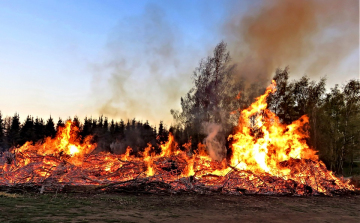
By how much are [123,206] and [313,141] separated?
25.6 m

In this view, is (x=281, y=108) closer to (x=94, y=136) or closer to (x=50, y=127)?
(x=94, y=136)

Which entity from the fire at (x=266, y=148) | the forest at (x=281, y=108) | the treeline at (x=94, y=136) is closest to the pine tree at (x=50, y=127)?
the treeline at (x=94, y=136)

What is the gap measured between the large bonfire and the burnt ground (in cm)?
93

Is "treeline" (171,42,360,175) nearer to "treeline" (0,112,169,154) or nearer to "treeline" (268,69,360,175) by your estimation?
"treeline" (268,69,360,175)

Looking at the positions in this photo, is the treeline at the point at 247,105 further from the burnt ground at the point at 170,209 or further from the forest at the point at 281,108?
the burnt ground at the point at 170,209

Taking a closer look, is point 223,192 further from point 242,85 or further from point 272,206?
point 242,85

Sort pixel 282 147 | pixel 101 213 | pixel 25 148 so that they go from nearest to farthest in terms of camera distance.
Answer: pixel 101 213
pixel 25 148
pixel 282 147

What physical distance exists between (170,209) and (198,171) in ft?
16.7

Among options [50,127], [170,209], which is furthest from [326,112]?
[50,127]

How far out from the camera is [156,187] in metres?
11.3

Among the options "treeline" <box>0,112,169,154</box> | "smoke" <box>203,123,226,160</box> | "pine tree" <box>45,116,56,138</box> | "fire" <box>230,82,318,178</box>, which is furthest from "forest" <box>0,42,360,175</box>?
"pine tree" <box>45,116,56,138</box>

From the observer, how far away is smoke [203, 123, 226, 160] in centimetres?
2548

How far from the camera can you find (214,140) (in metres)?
27.0

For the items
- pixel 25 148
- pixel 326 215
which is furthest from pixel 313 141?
pixel 25 148
